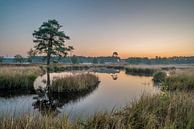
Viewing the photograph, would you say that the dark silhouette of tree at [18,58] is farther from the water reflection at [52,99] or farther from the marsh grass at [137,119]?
the marsh grass at [137,119]

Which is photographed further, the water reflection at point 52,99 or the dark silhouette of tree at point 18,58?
the dark silhouette of tree at point 18,58

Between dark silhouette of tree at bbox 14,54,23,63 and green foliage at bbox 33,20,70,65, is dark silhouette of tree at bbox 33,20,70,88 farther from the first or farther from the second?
dark silhouette of tree at bbox 14,54,23,63

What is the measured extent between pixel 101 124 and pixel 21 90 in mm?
12569

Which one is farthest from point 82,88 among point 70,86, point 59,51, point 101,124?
point 59,51

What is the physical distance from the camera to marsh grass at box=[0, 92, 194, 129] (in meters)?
6.24

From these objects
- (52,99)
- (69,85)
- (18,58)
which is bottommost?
(52,99)

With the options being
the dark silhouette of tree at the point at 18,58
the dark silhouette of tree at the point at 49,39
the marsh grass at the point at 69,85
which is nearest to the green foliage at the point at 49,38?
the dark silhouette of tree at the point at 49,39

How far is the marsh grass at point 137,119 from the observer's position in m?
6.24

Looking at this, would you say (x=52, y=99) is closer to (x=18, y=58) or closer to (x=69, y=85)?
A: (x=69, y=85)

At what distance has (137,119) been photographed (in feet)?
25.6

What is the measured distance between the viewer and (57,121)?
21.4 feet

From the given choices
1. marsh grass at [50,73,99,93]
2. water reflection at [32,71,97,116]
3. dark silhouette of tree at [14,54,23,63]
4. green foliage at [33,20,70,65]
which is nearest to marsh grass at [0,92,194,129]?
water reflection at [32,71,97,116]

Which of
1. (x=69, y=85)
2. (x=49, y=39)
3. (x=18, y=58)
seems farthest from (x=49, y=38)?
(x=18, y=58)

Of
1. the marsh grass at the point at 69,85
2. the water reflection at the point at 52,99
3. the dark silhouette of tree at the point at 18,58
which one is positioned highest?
the dark silhouette of tree at the point at 18,58
